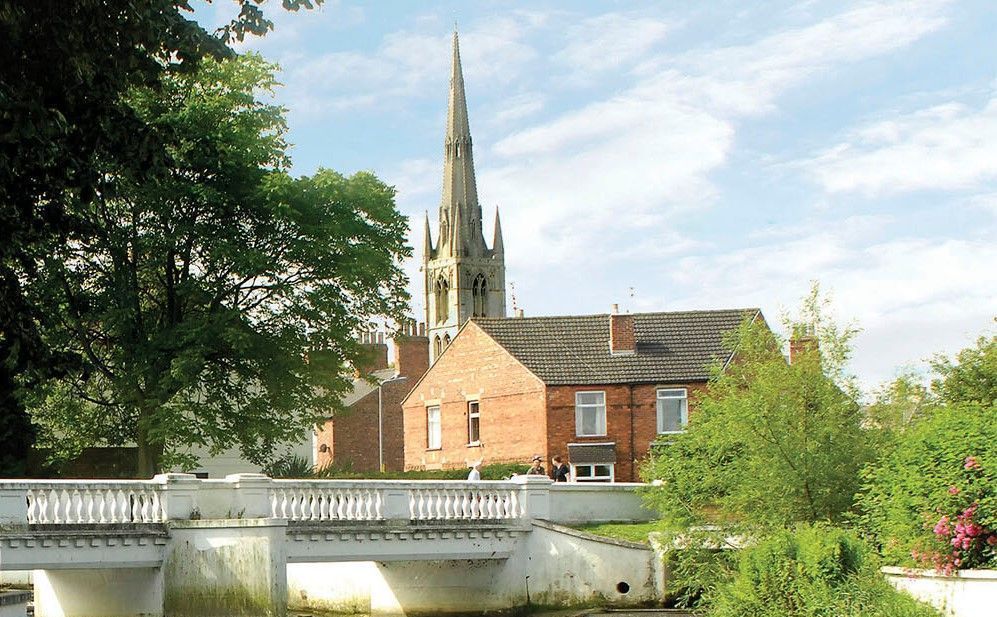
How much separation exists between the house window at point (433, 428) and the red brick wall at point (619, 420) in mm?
8839

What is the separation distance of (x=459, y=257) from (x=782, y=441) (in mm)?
124161

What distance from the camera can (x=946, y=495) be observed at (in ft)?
75.9

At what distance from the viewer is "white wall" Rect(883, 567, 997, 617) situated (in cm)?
2167

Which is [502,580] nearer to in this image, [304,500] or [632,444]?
[304,500]

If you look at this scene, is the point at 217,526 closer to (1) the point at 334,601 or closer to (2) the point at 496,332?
(1) the point at 334,601

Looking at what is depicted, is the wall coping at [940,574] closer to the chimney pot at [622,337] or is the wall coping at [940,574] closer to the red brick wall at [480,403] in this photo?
the red brick wall at [480,403]

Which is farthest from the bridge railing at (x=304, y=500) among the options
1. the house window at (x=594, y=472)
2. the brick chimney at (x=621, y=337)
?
the brick chimney at (x=621, y=337)

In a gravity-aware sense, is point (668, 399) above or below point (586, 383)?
below

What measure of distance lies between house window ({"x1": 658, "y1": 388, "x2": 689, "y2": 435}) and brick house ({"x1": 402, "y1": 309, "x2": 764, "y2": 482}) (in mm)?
35

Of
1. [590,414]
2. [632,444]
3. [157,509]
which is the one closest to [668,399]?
[632,444]

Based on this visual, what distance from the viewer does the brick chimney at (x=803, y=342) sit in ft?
111

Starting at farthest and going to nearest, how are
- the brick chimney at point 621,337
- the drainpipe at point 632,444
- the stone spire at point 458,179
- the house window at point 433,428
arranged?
the stone spire at point 458,179 < the house window at point 433,428 < the brick chimney at point 621,337 < the drainpipe at point 632,444

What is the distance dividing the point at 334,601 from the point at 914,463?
18.5 m

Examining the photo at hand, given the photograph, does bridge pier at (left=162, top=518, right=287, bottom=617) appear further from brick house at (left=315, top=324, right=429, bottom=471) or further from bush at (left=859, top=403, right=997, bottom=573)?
brick house at (left=315, top=324, right=429, bottom=471)
